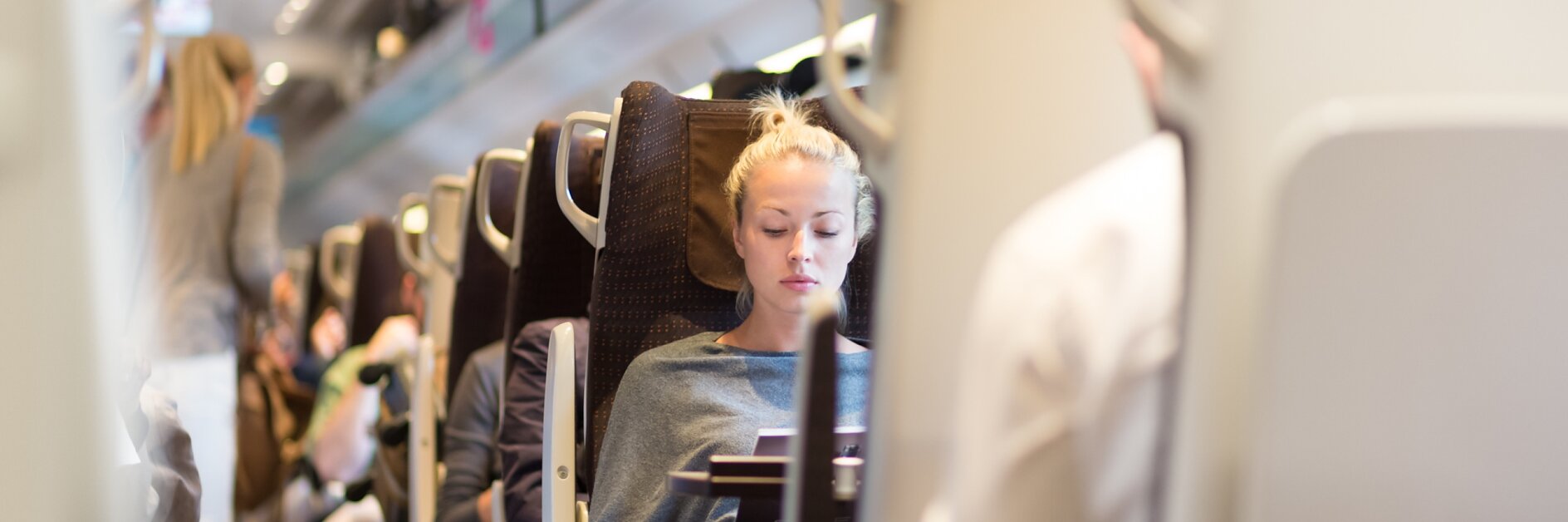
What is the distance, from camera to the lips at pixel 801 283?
191cm

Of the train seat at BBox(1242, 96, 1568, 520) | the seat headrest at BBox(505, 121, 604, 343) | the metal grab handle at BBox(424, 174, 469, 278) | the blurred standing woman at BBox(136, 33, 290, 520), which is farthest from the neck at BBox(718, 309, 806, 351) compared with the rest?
the metal grab handle at BBox(424, 174, 469, 278)

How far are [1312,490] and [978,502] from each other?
0.19m

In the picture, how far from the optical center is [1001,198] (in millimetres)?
823

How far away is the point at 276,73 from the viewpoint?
13.1 metres

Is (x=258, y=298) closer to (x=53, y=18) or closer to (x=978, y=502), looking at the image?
(x=978, y=502)

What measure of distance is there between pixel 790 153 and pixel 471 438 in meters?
1.47

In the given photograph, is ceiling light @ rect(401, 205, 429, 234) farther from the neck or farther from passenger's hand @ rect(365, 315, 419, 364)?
the neck

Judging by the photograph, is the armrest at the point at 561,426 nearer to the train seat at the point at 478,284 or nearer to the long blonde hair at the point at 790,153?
the long blonde hair at the point at 790,153

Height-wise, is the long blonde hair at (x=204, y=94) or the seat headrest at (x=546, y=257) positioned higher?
the long blonde hair at (x=204, y=94)

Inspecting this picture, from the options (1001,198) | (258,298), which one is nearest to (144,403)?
(1001,198)

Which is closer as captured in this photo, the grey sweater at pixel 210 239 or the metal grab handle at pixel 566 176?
the metal grab handle at pixel 566 176

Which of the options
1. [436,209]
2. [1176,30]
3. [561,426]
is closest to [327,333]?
[436,209]

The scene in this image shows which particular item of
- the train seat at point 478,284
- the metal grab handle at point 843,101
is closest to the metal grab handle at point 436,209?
the train seat at point 478,284

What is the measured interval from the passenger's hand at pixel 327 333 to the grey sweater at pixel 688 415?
13.1 ft
